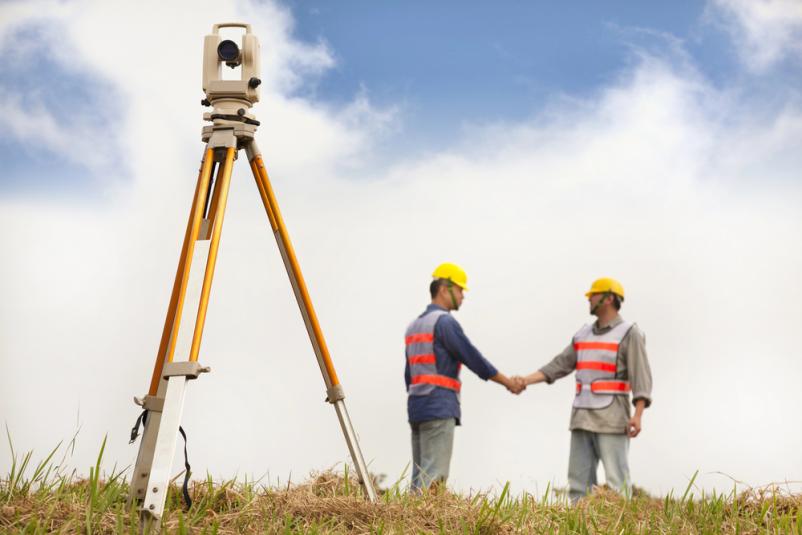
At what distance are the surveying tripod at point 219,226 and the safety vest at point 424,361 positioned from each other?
11.6 ft

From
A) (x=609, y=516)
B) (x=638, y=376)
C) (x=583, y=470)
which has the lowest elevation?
(x=609, y=516)

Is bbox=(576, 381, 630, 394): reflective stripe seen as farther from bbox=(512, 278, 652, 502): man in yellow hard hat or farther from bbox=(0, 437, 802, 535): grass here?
bbox=(0, 437, 802, 535): grass

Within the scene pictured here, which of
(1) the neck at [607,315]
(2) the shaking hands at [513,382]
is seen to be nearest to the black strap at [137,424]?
(2) the shaking hands at [513,382]

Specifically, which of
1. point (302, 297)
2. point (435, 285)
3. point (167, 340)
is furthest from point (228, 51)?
point (435, 285)

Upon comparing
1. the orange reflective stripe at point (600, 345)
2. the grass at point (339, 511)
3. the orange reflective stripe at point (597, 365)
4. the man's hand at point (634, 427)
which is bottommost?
the grass at point (339, 511)

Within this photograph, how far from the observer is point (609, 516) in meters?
5.09

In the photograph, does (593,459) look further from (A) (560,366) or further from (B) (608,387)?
A: (A) (560,366)

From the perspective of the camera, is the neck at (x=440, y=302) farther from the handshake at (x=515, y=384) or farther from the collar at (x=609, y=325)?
the collar at (x=609, y=325)

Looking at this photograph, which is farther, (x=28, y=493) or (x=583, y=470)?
(x=583, y=470)

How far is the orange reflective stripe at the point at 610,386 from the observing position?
27.9ft

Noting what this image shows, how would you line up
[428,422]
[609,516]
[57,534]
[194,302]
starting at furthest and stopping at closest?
[428,422] < [609,516] < [194,302] < [57,534]

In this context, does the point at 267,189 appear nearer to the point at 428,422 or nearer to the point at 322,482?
the point at 322,482

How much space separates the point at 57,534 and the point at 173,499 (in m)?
0.87

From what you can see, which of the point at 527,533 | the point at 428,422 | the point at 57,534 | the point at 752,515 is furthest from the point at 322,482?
the point at 428,422
